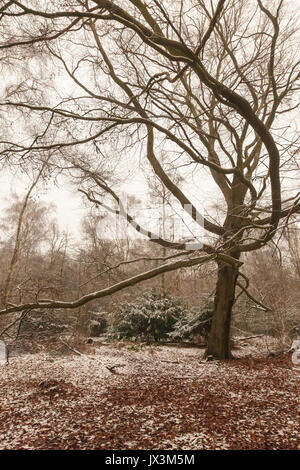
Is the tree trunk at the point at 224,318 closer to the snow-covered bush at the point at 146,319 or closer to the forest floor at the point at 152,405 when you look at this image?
the forest floor at the point at 152,405

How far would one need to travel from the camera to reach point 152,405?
4727 millimetres

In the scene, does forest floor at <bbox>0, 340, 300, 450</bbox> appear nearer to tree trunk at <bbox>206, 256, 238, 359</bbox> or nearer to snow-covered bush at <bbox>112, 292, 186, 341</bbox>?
tree trunk at <bbox>206, 256, 238, 359</bbox>

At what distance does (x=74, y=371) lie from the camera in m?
7.30

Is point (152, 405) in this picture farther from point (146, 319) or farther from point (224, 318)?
point (146, 319)

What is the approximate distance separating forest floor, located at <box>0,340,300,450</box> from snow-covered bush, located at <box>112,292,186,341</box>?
4.00m

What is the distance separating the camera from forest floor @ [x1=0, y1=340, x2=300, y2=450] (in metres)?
3.59

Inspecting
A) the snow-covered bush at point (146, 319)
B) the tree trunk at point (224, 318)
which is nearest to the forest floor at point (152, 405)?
the tree trunk at point (224, 318)

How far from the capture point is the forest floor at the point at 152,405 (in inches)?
141

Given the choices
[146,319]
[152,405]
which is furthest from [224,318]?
[146,319]

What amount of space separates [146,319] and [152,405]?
7.45 meters

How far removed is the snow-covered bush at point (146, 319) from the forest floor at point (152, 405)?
13.1 feet
